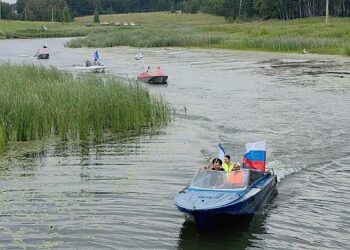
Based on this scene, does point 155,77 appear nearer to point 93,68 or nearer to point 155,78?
point 155,78

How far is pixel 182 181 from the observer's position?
56.6 feet

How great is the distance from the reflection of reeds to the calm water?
1122 mm

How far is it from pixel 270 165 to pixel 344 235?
6.47 meters

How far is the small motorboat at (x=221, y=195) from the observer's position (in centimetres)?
1266

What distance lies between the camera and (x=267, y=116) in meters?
28.5

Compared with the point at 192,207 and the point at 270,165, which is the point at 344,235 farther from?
the point at 270,165

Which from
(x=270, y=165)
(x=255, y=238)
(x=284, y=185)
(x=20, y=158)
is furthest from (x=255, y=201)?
(x=20, y=158)

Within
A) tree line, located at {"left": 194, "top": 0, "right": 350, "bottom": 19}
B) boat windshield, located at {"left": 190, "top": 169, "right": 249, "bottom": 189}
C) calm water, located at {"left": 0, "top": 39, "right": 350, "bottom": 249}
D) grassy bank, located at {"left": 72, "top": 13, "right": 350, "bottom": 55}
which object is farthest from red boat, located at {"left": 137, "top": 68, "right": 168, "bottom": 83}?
tree line, located at {"left": 194, "top": 0, "right": 350, "bottom": 19}

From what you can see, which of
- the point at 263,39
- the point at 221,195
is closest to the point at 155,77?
the point at 221,195

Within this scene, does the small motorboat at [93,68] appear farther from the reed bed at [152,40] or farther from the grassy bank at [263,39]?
the reed bed at [152,40]

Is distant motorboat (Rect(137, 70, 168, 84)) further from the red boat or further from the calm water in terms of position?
the calm water

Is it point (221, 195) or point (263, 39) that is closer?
point (221, 195)

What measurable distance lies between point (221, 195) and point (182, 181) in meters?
4.02

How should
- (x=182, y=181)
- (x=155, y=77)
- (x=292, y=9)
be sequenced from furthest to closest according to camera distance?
(x=292, y=9), (x=155, y=77), (x=182, y=181)
